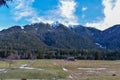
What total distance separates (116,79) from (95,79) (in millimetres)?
3682

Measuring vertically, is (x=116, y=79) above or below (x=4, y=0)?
below

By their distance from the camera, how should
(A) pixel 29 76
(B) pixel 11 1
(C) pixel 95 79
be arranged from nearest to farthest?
(B) pixel 11 1
(C) pixel 95 79
(A) pixel 29 76

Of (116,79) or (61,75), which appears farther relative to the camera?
(61,75)

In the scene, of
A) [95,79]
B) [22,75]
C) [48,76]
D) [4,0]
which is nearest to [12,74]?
[22,75]

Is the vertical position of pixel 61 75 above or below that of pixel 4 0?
below

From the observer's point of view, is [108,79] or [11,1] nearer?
[11,1]

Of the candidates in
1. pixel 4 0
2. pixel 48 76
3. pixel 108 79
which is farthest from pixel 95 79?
pixel 4 0

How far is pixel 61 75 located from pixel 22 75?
8178mm

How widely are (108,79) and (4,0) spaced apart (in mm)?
43103

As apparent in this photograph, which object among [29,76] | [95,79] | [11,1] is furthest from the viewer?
[29,76]

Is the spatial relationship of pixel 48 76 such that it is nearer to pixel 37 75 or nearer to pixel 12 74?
pixel 37 75

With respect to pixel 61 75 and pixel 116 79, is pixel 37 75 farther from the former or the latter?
pixel 116 79

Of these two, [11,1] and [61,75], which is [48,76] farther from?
[11,1]

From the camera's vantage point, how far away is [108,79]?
54.1 meters
